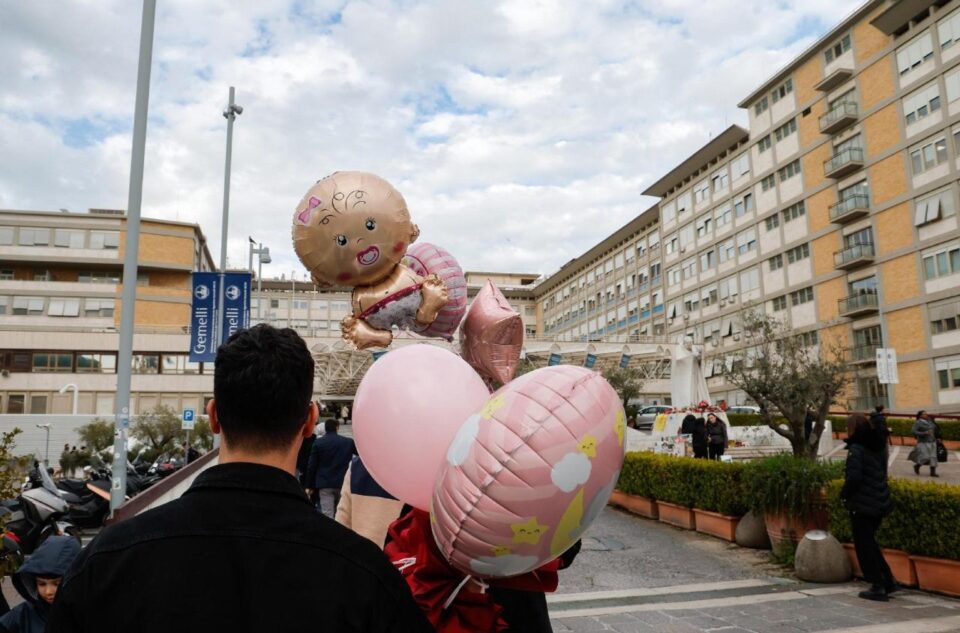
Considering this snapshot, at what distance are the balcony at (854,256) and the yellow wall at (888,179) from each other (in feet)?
8.10

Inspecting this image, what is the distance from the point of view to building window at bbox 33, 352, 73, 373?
164 feet

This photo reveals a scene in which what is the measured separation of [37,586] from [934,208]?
38126 millimetres

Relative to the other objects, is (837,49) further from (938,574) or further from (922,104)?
(938,574)

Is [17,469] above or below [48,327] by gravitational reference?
below

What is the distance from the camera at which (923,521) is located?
22.1ft

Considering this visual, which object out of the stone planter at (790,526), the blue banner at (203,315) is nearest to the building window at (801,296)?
the blue banner at (203,315)

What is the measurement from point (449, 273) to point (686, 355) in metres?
21.2

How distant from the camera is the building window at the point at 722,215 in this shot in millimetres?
49934

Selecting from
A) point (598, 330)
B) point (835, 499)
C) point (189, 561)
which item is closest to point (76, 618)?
point (189, 561)

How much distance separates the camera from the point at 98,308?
5572cm

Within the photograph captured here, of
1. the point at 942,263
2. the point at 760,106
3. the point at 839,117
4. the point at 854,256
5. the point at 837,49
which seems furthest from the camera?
the point at 760,106

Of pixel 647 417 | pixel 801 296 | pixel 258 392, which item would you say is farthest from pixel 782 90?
pixel 258 392

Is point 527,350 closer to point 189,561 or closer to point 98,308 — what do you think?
point 189,561

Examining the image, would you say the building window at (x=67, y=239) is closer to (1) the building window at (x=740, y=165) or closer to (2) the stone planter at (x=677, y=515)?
(1) the building window at (x=740, y=165)
